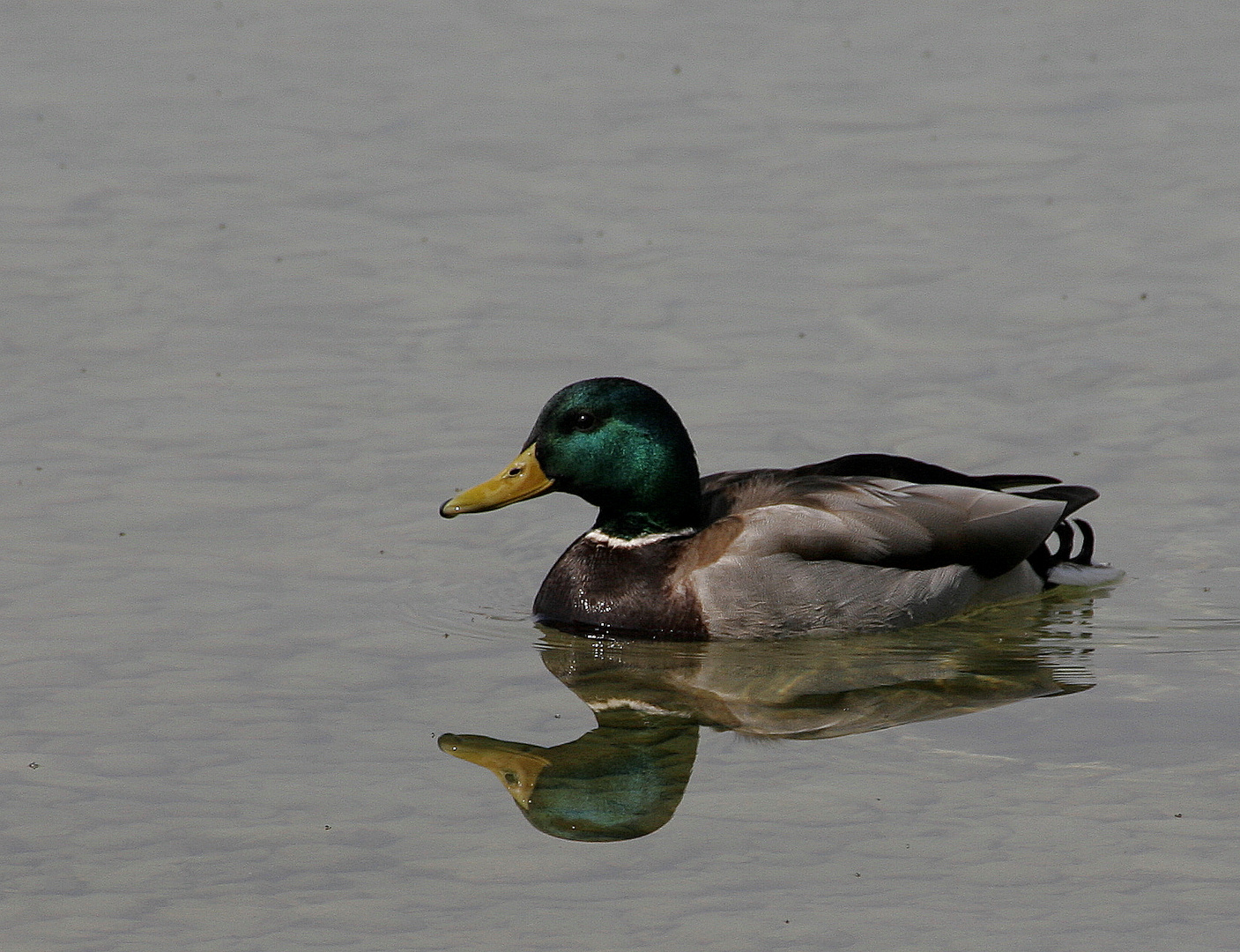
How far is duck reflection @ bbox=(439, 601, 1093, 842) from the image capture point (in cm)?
766

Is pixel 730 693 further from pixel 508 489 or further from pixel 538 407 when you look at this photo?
pixel 538 407

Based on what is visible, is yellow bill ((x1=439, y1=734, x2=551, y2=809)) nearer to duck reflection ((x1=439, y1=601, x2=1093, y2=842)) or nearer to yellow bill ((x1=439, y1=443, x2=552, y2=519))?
duck reflection ((x1=439, y1=601, x2=1093, y2=842))

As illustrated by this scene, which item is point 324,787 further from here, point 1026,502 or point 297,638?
point 1026,502

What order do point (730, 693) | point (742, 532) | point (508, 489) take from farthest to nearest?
point (508, 489)
point (742, 532)
point (730, 693)

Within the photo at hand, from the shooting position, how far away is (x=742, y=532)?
31.0ft

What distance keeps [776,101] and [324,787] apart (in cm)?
984

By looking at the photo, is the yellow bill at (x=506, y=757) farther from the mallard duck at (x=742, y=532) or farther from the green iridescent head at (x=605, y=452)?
the green iridescent head at (x=605, y=452)

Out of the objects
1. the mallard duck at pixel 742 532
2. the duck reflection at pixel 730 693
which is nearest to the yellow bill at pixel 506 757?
the duck reflection at pixel 730 693

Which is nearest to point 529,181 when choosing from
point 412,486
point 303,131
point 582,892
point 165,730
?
point 303,131

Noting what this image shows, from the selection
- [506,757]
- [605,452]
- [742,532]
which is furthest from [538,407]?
[506,757]

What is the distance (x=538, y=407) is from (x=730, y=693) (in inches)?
121

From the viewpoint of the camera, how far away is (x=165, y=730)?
8133mm

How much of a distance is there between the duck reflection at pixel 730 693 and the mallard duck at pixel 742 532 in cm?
13

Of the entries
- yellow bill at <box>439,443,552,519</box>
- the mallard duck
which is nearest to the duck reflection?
the mallard duck
